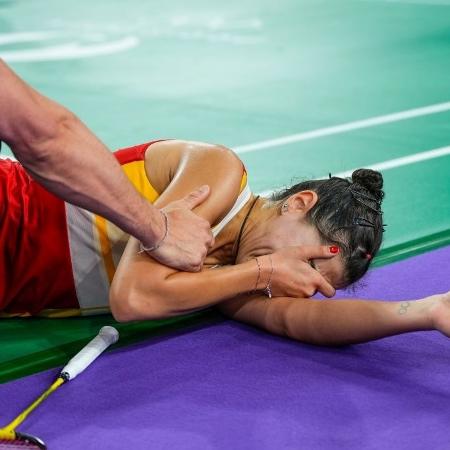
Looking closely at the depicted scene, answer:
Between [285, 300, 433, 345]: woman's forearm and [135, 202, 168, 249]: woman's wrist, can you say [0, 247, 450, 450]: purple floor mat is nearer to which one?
[285, 300, 433, 345]: woman's forearm

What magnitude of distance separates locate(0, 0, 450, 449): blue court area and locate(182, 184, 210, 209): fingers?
57 cm

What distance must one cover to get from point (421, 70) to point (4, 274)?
20.1 ft

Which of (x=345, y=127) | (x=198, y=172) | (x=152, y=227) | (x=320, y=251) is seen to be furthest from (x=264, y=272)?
(x=345, y=127)

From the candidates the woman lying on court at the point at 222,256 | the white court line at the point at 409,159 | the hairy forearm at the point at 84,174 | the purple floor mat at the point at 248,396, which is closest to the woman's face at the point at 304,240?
the woman lying on court at the point at 222,256

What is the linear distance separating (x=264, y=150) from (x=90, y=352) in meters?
3.39

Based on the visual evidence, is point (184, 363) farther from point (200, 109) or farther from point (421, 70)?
point (421, 70)

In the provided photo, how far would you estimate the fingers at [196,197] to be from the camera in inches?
141

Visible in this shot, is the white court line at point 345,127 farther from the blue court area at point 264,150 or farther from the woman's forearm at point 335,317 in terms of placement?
the woman's forearm at point 335,317

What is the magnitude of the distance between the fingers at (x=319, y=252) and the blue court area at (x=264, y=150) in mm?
352

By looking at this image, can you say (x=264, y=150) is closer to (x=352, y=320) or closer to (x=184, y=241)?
(x=352, y=320)

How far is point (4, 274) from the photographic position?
12.9ft

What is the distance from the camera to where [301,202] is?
12.4ft

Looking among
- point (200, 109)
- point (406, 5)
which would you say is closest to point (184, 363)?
point (200, 109)

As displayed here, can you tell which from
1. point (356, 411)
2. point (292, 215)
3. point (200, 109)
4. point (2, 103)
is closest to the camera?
point (2, 103)
